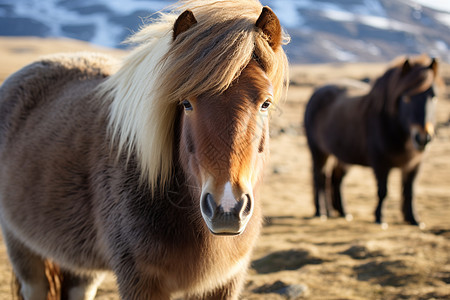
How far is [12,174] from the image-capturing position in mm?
2748

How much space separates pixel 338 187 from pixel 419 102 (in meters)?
2.52

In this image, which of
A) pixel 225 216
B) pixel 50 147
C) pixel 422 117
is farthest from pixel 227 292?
pixel 422 117

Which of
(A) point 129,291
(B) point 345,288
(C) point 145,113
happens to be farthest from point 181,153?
(B) point 345,288

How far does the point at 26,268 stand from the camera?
2.99 m

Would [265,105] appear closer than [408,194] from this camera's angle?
Yes

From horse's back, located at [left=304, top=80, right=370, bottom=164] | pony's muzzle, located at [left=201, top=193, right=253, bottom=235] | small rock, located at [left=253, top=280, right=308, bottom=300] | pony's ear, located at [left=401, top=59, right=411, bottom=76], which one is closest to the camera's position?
pony's muzzle, located at [left=201, top=193, right=253, bottom=235]

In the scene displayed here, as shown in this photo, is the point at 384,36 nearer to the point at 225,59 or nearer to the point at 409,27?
the point at 409,27

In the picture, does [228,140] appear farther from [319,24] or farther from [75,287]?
[319,24]

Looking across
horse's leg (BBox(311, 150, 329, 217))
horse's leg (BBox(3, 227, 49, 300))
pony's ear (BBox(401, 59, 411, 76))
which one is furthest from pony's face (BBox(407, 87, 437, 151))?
horse's leg (BBox(3, 227, 49, 300))

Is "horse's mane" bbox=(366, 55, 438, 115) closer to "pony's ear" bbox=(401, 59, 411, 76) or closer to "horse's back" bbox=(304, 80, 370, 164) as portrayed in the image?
"pony's ear" bbox=(401, 59, 411, 76)

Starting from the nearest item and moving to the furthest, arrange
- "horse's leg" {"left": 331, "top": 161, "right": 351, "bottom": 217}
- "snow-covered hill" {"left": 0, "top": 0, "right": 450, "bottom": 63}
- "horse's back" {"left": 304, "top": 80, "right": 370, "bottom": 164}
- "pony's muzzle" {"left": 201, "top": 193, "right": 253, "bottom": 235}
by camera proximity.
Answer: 1. "pony's muzzle" {"left": 201, "top": 193, "right": 253, "bottom": 235}
2. "horse's back" {"left": 304, "top": 80, "right": 370, "bottom": 164}
3. "horse's leg" {"left": 331, "top": 161, "right": 351, "bottom": 217}
4. "snow-covered hill" {"left": 0, "top": 0, "right": 450, "bottom": 63}

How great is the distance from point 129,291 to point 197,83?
1.15 meters

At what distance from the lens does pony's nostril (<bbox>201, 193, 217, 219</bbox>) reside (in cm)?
158

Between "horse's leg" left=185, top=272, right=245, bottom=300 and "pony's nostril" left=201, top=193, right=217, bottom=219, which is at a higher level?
"pony's nostril" left=201, top=193, right=217, bottom=219
